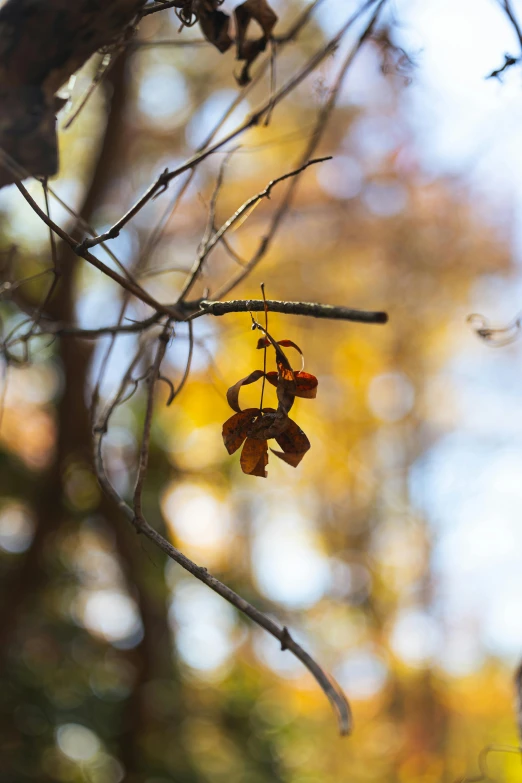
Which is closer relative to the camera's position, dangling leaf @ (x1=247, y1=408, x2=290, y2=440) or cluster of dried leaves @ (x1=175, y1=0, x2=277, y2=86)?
dangling leaf @ (x1=247, y1=408, x2=290, y2=440)

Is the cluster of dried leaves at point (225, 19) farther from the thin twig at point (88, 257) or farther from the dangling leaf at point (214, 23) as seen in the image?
the thin twig at point (88, 257)

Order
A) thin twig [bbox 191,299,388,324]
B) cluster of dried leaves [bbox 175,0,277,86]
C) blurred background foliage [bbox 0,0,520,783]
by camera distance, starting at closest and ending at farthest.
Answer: thin twig [bbox 191,299,388,324], cluster of dried leaves [bbox 175,0,277,86], blurred background foliage [bbox 0,0,520,783]

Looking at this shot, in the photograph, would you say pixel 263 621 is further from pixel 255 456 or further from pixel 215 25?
pixel 215 25

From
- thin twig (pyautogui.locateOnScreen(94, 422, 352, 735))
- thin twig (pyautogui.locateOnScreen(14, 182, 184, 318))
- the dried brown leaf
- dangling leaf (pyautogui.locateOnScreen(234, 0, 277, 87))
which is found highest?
dangling leaf (pyautogui.locateOnScreen(234, 0, 277, 87))

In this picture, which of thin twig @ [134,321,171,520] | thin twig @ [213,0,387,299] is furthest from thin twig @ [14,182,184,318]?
thin twig @ [213,0,387,299]

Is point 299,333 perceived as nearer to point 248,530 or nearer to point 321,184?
point 321,184

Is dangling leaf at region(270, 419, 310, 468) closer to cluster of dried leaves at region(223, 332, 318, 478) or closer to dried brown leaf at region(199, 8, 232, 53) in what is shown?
cluster of dried leaves at region(223, 332, 318, 478)
